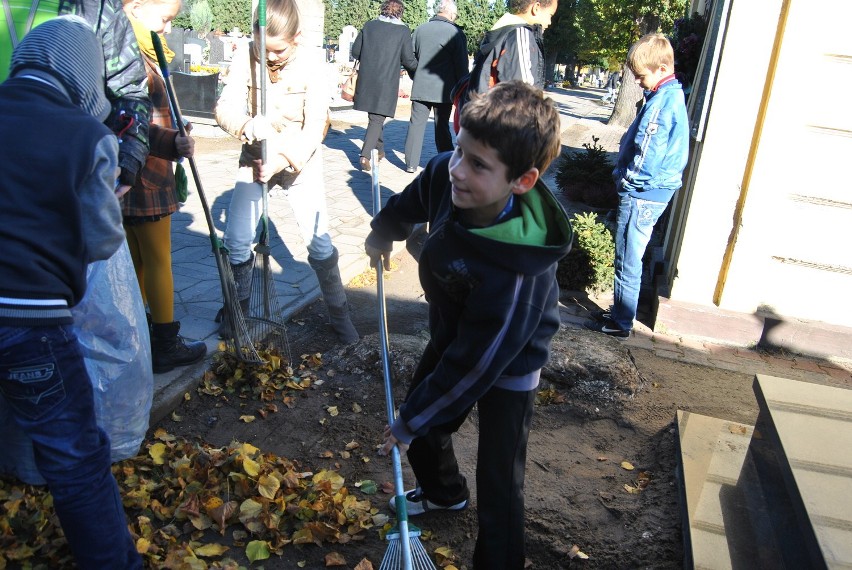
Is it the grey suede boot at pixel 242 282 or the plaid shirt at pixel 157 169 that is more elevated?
the plaid shirt at pixel 157 169

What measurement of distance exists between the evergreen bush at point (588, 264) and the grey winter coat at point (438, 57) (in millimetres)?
3094

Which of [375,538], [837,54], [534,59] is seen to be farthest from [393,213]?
[837,54]

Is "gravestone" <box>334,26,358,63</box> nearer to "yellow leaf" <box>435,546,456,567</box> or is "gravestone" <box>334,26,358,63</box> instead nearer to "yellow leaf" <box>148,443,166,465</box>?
"yellow leaf" <box>148,443,166,465</box>

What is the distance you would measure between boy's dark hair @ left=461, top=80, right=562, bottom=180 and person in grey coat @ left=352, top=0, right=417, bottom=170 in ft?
22.0

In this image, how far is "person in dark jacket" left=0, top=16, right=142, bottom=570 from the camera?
→ 69.8 inches

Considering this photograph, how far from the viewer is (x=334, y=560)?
2.58 metres

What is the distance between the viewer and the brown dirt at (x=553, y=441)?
279 centimetres

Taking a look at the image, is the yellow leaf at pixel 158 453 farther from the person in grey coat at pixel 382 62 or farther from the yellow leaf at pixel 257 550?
the person in grey coat at pixel 382 62

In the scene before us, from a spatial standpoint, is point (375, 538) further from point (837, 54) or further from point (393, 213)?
point (837, 54)

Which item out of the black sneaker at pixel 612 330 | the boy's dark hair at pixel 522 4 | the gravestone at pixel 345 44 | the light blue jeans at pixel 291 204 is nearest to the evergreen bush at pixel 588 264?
the black sneaker at pixel 612 330

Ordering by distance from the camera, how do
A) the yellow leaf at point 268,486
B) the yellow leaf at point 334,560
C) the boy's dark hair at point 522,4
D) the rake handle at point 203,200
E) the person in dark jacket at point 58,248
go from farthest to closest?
the boy's dark hair at point 522,4 → the rake handle at point 203,200 → the yellow leaf at point 268,486 → the yellow leaf at point 334,560 → the person in dark jacket at point 58,248

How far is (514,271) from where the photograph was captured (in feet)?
6.32

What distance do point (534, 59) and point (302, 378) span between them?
2.94m

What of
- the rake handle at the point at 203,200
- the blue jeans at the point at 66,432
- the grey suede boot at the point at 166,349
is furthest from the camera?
the grey suede boot at the point at 166,349
